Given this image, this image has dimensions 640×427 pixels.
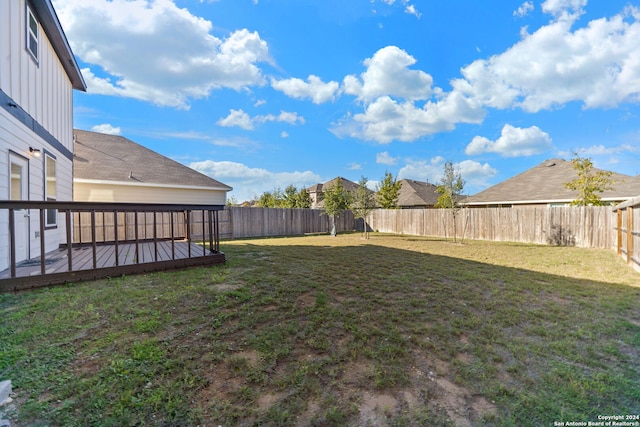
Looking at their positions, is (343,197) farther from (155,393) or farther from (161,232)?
(155,393)

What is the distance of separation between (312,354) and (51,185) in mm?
7950

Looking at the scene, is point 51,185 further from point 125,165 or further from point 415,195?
point 415,195

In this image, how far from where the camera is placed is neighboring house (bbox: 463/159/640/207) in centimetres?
1385

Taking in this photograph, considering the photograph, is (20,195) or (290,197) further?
(290,197)

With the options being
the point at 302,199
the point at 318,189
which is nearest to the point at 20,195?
the point at 302,199

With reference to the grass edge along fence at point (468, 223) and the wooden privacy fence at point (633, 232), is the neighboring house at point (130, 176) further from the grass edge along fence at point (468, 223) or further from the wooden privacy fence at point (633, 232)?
the wooden privacy fence at point (633, 232)

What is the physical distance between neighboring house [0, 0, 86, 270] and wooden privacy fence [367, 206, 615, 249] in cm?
1601

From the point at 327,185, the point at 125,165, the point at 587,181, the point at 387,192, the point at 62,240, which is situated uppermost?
the point at 327,185

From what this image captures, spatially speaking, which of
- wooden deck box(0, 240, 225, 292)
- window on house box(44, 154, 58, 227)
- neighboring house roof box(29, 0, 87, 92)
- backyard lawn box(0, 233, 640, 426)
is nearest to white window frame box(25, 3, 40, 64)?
neighboring house roof box(29, 0, 87, 92)

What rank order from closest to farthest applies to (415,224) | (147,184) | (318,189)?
(147,184), (415,224), (318,189)

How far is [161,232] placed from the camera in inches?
479

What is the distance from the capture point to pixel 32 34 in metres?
5.27

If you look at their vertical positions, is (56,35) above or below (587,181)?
above

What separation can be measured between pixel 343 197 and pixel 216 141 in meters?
9.04
